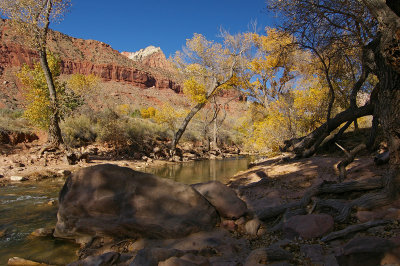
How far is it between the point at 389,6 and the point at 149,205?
4.25 metres

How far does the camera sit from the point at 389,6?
3.27 m

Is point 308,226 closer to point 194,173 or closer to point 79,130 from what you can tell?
point 194,173

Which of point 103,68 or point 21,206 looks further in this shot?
point 103,68

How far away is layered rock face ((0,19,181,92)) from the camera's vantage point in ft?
179

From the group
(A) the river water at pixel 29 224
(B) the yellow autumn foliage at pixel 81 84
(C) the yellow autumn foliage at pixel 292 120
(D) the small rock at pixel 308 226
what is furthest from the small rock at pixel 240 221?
(B) the yellow autumn foliage at pixel 81 84

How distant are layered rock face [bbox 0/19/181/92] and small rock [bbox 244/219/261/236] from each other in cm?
6248

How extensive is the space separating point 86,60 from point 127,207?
242 feet

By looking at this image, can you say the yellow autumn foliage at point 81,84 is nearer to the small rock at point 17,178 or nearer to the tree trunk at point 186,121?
the tree trunk at point 186,121

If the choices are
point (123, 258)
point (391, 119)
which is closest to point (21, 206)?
point (123, 258)

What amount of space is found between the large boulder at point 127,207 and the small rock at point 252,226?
1.69 ft

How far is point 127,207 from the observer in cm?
395

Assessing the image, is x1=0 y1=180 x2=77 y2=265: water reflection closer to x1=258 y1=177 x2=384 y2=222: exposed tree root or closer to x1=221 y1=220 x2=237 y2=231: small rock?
x1=221 y1=220 x2=237 y2=231: small rock

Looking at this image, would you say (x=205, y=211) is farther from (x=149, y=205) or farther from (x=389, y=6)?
(x=389, y=6)

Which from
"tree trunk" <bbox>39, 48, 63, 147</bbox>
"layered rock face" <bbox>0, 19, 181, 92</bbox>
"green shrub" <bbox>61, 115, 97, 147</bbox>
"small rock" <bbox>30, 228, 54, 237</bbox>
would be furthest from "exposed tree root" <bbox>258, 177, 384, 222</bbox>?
"layered rock face" <bbox>0, 19, 181, 92</bbox>
